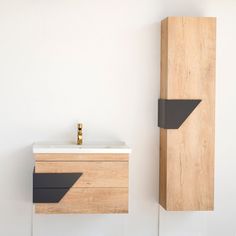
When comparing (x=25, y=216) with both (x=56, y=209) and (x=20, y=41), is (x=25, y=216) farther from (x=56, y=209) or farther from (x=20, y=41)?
(x=20, y=41)

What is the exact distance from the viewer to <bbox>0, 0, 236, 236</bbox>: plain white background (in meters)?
4.64

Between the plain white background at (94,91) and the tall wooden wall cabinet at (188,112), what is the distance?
251 mm

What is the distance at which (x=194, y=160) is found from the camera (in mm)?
4617

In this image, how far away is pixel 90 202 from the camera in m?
4.40

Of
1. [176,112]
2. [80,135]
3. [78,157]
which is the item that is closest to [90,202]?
[78,157]

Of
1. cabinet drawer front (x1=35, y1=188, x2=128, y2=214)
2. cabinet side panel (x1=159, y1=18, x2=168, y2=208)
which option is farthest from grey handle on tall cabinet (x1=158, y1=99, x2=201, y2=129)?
cabinet drawer front (x1=35, y1=188, x2=128, y2=214)

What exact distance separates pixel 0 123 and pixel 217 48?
2194 mm

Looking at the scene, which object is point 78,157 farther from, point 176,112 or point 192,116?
point 192,116

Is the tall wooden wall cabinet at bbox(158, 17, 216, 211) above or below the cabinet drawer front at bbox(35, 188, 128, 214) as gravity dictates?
above

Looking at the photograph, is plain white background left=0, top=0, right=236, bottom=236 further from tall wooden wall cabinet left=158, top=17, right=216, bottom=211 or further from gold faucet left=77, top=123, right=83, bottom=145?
tall wooden wall cabinet left=158, top=17, right=216, bottom=211

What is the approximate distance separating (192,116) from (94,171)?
1036mm

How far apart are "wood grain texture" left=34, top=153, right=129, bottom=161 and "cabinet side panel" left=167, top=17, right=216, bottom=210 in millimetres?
495

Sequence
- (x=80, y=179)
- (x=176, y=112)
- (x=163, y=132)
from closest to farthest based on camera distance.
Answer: (x=80, y=179) < (x=176, y=112) < (x=163, y=132)

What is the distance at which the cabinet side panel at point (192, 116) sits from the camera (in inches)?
179
